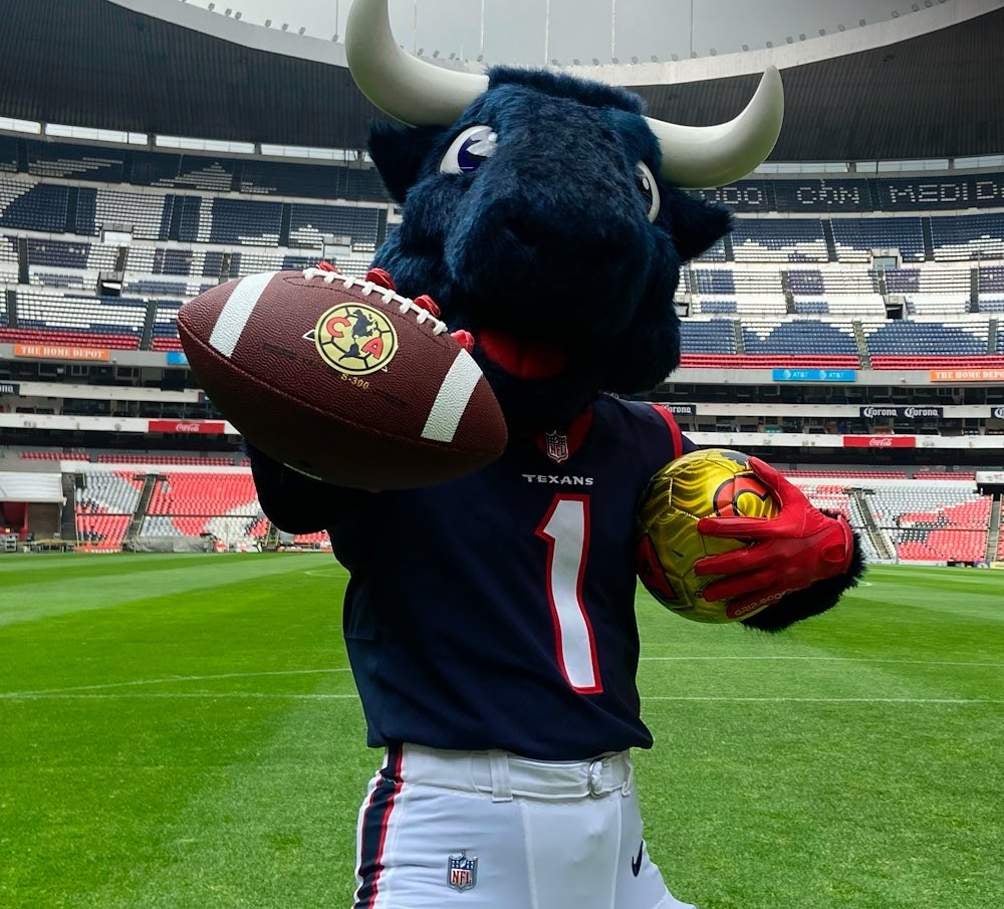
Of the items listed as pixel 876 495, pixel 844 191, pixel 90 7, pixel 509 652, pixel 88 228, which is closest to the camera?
pixel 509 652

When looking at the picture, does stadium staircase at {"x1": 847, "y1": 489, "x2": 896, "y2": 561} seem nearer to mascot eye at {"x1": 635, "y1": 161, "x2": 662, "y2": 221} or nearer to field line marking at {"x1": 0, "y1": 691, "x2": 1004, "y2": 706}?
field line marking at {"x1": 0, "y1": 691, "x2": 1004, "y2": 706}

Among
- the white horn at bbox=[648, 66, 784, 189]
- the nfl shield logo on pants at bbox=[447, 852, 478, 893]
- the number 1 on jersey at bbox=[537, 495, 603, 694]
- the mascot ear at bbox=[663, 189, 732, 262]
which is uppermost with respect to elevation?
the white horn at bbox=[648, 66, 784, 189]

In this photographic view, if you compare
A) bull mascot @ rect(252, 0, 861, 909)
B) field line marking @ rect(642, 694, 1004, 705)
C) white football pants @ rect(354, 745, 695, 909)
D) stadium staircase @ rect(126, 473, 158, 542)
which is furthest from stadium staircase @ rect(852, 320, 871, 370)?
white football pants @ rect(354, 745, 695, 909)

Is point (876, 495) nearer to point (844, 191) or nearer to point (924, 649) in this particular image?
point (844, 191)

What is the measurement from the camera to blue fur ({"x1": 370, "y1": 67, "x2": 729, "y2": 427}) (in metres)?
1.75

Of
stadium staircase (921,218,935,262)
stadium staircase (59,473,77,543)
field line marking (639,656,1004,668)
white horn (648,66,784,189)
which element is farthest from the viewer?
stadium staircase (921,218,935,262)

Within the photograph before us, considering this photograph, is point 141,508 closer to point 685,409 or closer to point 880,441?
point 685,409

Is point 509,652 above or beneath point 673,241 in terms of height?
beneath

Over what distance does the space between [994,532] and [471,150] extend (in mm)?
37682

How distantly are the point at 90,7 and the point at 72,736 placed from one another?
3362 cm

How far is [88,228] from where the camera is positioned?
43531 mm

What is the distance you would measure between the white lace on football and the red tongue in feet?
0.82

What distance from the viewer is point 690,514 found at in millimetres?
1943

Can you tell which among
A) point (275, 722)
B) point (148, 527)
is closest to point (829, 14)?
point (148, 527)
